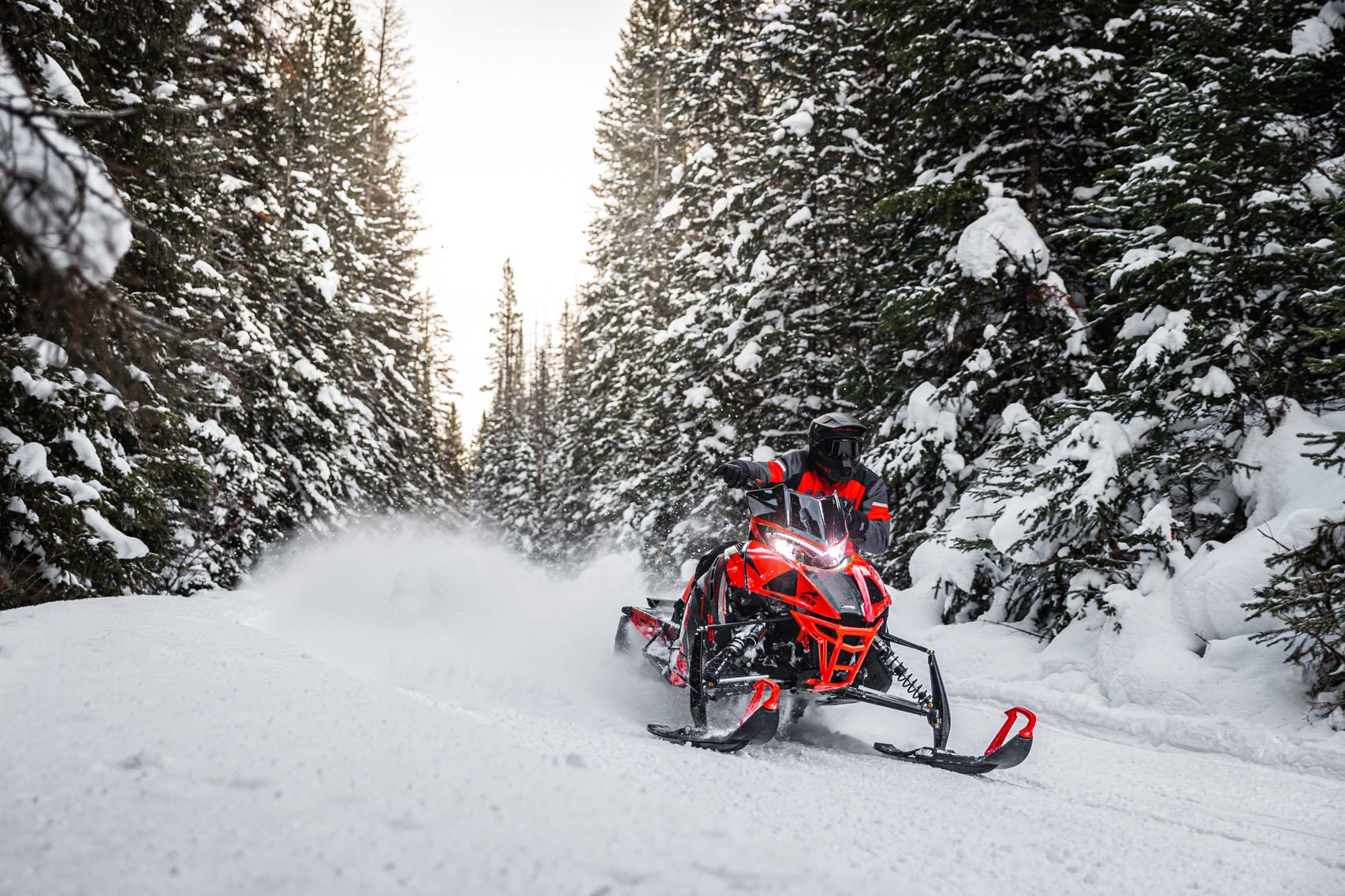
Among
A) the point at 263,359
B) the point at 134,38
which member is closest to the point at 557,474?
the point at 263,359

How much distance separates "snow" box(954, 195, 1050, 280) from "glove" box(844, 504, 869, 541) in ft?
16.4

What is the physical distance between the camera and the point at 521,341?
62781 mm

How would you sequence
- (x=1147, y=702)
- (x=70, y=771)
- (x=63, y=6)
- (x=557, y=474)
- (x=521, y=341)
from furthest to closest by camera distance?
(x=521, y=341) < (x=557, y=474) < (x=63, y=6) < (x=1147, y=702) < (x=70, y=771)

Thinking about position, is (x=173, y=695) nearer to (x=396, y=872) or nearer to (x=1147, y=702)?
(x=396, y=872)

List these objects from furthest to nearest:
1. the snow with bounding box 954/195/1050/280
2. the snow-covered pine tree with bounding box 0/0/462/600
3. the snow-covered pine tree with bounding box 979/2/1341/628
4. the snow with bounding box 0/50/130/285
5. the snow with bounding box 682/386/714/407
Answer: the snow with bounding box 682/386/714/407
the snow with bounding box 954/195/1050/280
the snow-covered pine tree with bounding box 0/0/462/600
the snow-covered pine tree with bounding box 979/2/1341/628
the snow with bounding box 0/50/130/285

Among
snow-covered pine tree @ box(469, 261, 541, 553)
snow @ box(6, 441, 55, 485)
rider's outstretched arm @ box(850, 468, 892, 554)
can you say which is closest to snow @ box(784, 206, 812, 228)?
rider's outstretched arm @ box(850, 468, 892, 554)

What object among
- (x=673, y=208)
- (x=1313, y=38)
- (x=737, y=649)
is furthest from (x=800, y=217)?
(x=737, y=649)

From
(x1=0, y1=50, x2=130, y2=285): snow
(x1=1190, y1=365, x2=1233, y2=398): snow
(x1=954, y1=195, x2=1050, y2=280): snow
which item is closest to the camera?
(x1=0, y1=50, x2=130, y2=285): snow

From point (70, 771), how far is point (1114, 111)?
37.0ft

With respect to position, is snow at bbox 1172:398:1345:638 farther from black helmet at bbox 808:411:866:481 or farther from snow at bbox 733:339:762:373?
snow at bbox 733:339:762:373

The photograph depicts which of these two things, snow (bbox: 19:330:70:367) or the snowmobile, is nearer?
the snowmobile

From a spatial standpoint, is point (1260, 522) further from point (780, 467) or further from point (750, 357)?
point (750, 357)

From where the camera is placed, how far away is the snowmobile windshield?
16.6ft

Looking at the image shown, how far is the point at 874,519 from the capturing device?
213 inches
